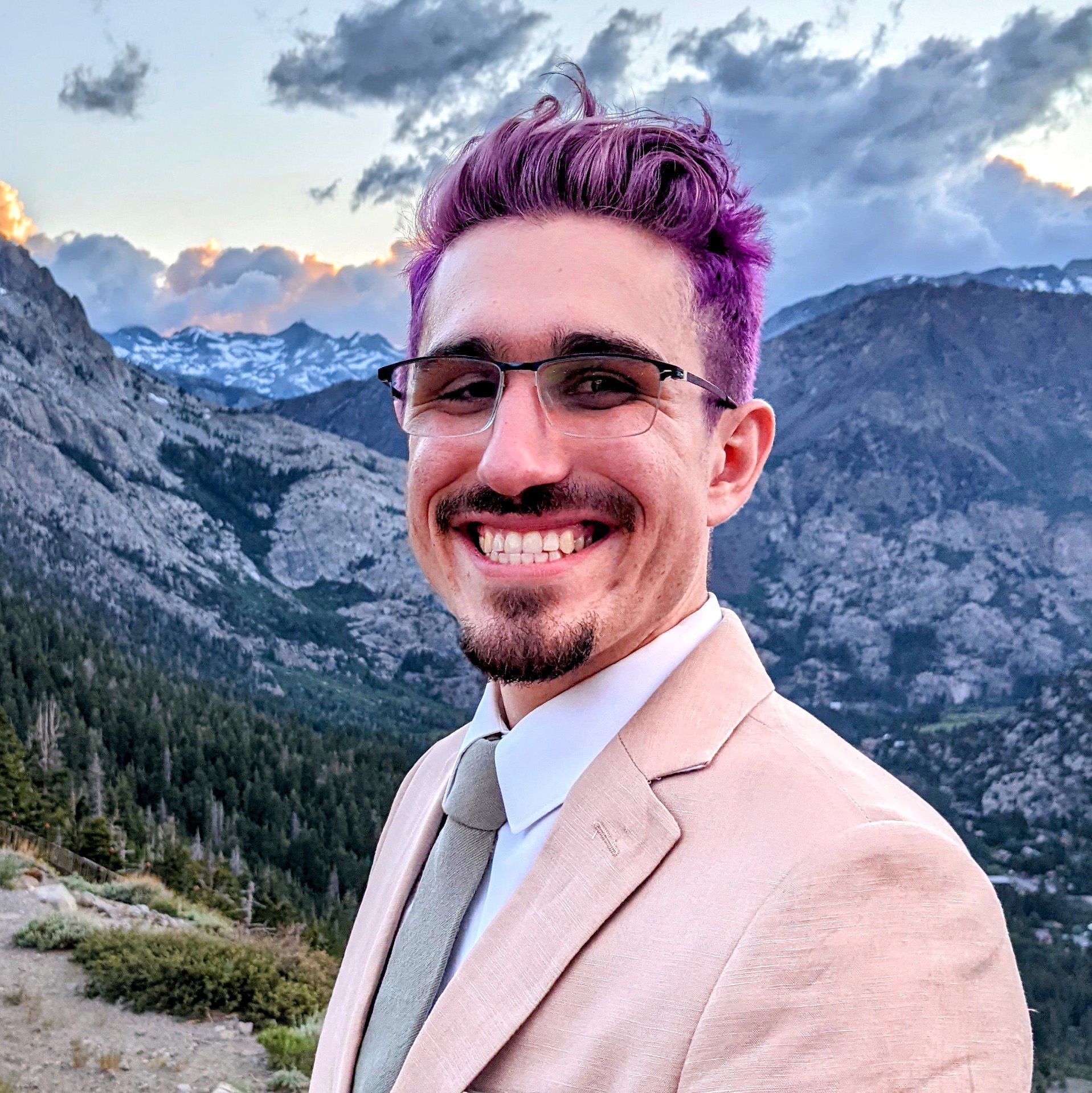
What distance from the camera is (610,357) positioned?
8.09 feet

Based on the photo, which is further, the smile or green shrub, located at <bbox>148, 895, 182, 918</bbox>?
green shrub, located at <bbox>148, 895, 182, 918</bbox>

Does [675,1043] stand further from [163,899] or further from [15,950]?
[163,899]

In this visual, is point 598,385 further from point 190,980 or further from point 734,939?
point 190,980

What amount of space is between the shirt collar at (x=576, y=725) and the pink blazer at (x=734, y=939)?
88mm

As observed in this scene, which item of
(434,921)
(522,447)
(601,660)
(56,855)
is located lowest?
(56,855)

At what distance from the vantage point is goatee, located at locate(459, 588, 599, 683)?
7.91 ft

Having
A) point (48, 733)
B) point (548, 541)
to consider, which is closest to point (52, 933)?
point (548, 541)

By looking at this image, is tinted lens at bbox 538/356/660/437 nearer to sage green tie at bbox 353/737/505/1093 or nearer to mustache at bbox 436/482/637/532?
mustache at bbox 436/482/637/532

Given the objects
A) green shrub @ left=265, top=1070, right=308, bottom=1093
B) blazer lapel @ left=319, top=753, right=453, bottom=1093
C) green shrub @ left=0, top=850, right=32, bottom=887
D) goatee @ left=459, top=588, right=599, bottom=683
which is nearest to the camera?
goatee @ left=459, top=588, right=599, bottom=683

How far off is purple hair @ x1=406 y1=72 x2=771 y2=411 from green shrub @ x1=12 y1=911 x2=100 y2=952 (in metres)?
14.3

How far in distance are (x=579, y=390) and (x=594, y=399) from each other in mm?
46

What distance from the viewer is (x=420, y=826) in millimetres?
3117

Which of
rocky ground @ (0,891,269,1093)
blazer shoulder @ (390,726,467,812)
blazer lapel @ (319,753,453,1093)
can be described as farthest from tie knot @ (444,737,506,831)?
rocky ground @ (0,891,269,1093)

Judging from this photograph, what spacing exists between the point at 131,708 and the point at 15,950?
94536mm
